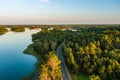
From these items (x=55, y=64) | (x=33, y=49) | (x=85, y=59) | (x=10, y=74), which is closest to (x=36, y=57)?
(x=33, y=49)

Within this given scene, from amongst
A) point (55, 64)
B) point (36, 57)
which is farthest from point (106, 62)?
point (36, 57)

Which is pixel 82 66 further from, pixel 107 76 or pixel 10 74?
pixel 10 74

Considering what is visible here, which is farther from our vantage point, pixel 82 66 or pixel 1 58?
pixel 1 58

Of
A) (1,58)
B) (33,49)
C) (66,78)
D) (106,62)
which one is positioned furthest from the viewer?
(33,49)

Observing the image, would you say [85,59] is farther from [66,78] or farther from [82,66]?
Answer: [66,78]

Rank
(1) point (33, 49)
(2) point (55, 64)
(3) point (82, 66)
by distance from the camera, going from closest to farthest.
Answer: (2) point (55, 64), (3) point (82, 66), (1) point (33, 49)

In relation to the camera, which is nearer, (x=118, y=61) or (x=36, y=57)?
(x=118, y=61)

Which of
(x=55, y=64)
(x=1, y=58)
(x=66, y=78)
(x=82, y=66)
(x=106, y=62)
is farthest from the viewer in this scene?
(x=1, y=58)

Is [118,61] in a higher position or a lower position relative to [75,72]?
higher

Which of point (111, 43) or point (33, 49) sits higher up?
point (111, 43)
